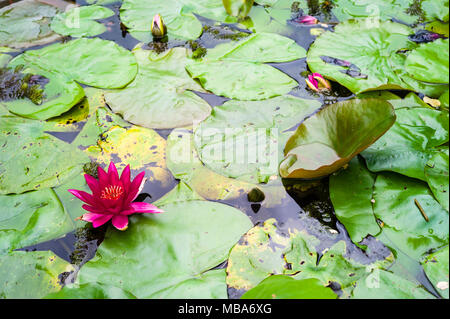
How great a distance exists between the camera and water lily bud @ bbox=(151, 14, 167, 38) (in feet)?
9.05

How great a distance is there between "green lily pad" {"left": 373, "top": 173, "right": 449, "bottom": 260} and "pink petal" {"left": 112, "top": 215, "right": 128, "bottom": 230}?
1.22 m

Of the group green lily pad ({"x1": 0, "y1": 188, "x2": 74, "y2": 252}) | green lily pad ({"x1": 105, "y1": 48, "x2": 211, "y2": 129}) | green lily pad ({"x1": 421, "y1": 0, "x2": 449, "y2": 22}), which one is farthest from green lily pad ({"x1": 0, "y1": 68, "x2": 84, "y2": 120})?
green lily pad ({"x1": 421, "y1": 0, "x2": 449, "y2": 22})

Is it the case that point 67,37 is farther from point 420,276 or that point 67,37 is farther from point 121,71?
point 420,276

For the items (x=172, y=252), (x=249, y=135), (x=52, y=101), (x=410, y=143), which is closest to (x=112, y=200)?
(x=172, y=252)

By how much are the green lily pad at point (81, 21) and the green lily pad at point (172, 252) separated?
189cm

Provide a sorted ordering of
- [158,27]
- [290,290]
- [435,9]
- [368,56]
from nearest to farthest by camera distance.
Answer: [290,290] → [368,56] → [158,27] → [435,9]

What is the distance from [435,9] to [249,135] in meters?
2.28

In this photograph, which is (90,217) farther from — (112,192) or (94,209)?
(112,192)

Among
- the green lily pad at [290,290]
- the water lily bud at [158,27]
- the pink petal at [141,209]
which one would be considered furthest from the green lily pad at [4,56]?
the green lily pad at [290,290]

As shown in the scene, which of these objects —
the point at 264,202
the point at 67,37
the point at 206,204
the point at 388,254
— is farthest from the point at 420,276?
the point at 67,37

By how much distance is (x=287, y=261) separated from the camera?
157cm

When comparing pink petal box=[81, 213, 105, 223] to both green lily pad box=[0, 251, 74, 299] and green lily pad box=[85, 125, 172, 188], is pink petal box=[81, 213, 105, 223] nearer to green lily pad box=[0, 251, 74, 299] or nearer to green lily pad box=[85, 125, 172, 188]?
green lily pad box=[0, 251, 74, 299]

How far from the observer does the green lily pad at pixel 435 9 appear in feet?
9.63

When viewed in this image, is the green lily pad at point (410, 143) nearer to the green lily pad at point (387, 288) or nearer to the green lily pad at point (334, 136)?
the green lily pad at point (334, 136)
